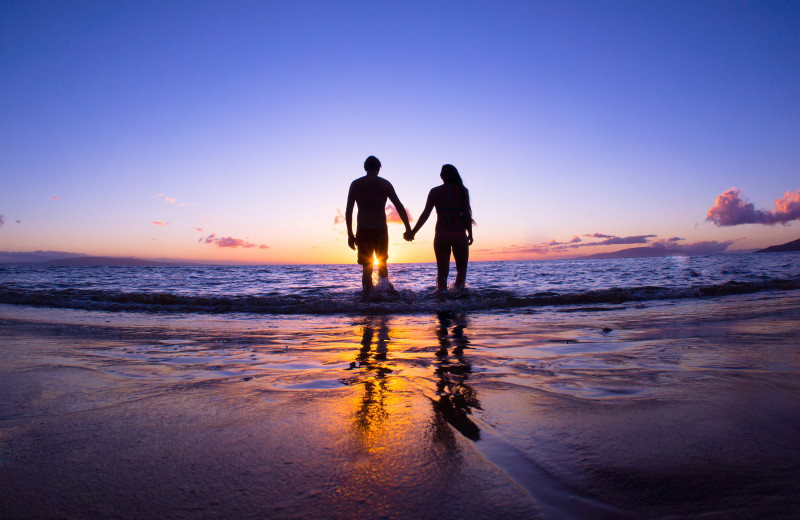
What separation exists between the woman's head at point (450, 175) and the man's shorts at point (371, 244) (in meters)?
1.37

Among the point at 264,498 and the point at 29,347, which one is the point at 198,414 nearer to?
the point at 264,498

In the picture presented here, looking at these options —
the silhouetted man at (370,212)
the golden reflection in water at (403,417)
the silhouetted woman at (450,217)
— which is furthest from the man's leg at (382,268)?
the golden reflection in water at (403,417)

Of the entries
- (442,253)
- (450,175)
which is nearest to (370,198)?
(450,175)

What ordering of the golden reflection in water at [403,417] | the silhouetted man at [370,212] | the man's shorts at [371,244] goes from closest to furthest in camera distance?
the golden reflection in water at [403,417]
the silhouetted man at [370,212]
the man's shorts at [371,244]

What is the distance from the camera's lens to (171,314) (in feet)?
18.8

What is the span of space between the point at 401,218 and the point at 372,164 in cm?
109

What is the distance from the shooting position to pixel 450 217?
715 cm

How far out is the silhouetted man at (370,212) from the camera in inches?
264

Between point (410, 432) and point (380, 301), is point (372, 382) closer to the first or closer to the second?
point (410, 432)

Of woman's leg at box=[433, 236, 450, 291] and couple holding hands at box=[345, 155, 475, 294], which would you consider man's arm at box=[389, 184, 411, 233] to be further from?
woman's leg at box=[433, 236, 450, 291]

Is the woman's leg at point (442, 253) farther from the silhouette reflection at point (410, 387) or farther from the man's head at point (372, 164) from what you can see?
the silhouette reflection at point (410, 387)

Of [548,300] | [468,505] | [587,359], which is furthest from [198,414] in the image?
[548,300]

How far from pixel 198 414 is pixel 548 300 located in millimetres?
5938

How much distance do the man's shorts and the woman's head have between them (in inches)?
53.9
